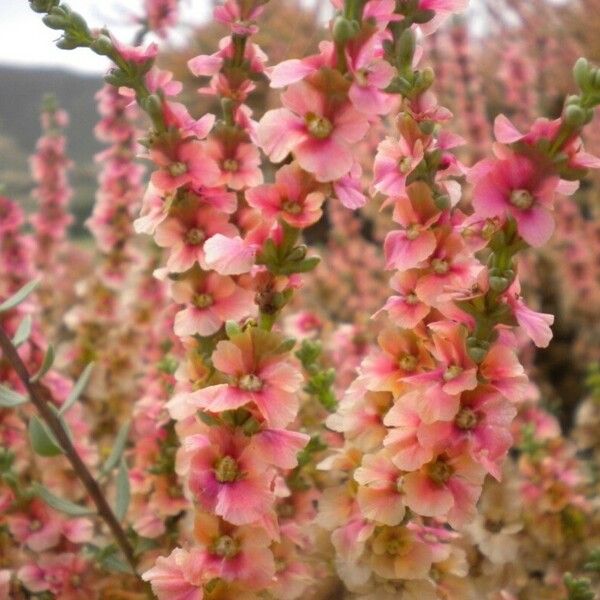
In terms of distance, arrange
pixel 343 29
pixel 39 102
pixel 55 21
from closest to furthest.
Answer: pixel 343 29
pixel 55 21
pixel 39 102

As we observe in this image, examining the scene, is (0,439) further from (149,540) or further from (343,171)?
(343,171)

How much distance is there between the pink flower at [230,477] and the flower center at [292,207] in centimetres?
13

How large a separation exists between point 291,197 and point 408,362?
0.13m

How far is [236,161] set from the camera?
54 cm

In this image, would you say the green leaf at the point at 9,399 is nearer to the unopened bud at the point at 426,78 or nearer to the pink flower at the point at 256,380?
the pink flower at the point at 256,380

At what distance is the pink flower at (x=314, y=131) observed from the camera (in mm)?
423

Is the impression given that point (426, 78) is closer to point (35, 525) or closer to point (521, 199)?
point (521, 199)

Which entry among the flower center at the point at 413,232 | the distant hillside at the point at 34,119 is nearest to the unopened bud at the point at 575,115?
the flower center at the point at 413,232

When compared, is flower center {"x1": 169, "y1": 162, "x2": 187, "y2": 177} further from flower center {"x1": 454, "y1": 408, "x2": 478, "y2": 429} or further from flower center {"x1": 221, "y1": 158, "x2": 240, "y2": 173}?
flower center {"x1": 454, "y1": 408, "x2": 478, "y2": 429}

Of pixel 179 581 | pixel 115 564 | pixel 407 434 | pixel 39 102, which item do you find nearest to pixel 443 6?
pixel 407 434

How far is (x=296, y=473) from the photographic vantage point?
0.65 metres

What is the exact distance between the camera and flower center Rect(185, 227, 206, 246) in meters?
0.52

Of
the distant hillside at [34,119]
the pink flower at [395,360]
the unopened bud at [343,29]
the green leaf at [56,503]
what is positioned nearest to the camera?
the unopened bud at [343,29]

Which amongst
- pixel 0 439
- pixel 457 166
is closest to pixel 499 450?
pixel 457 166
